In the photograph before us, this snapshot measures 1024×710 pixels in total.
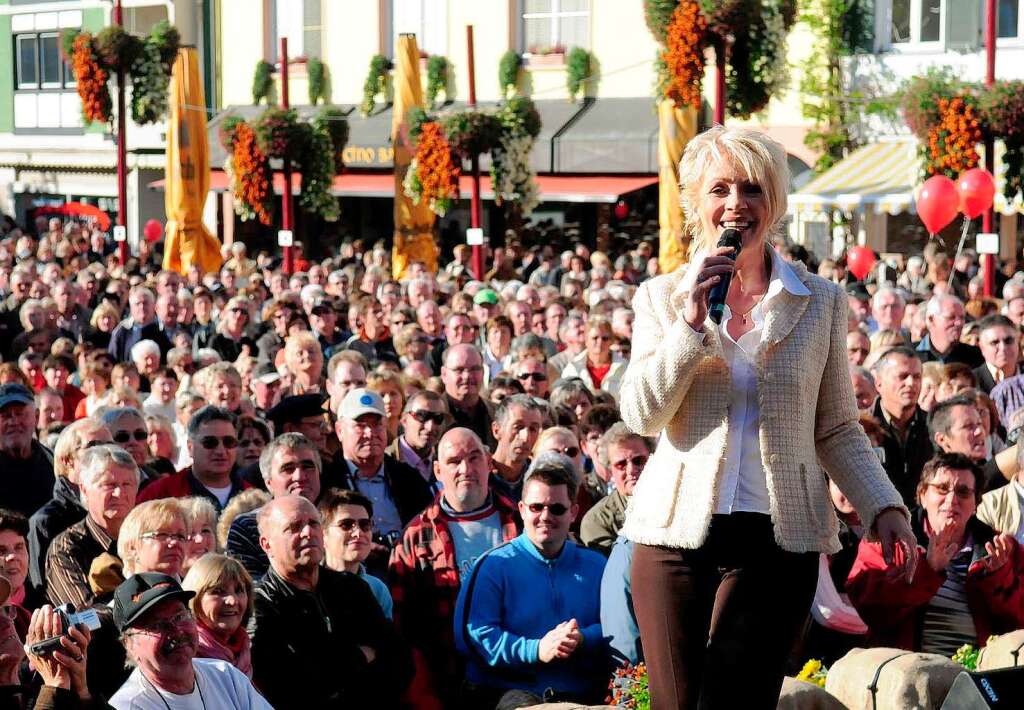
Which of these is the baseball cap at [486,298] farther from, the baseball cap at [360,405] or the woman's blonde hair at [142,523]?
the woman's blonde hair at [142,523]

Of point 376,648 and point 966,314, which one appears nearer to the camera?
point 376,648

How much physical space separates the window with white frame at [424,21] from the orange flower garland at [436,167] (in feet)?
39.3

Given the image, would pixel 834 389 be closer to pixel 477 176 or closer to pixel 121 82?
pixel 477 176

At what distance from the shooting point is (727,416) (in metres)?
3.38

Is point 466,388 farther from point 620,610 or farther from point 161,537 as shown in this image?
point 161,537

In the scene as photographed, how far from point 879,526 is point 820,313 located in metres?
0.46

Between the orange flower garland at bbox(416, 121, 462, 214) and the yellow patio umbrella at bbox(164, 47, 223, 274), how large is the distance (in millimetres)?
3322

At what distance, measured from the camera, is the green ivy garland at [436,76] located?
31.4 meters

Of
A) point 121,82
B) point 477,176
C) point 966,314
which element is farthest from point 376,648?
point 121,82

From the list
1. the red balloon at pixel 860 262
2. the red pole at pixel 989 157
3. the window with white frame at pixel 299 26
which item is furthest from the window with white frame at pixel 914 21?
the window with white frame at pixel 299 26

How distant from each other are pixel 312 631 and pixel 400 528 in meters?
2.06

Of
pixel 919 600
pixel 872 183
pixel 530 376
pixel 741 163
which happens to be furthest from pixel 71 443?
pixel 872 183

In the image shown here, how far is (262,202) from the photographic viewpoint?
21750mm

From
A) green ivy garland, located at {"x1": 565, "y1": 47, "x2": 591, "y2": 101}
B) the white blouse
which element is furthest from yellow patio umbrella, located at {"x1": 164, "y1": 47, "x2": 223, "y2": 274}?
the white blouse
